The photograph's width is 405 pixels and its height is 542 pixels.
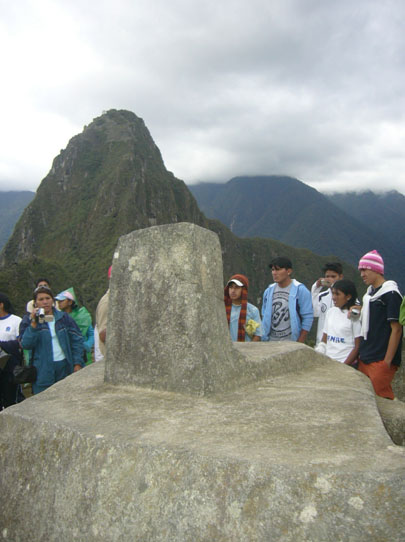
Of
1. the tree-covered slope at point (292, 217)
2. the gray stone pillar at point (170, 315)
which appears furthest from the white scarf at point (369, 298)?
the tree-covered slope at point (292, 217)

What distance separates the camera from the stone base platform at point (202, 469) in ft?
4.65

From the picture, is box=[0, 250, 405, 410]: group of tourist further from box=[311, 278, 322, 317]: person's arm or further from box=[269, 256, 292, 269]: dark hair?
box=[311, 278, 322, 317]: person's arm

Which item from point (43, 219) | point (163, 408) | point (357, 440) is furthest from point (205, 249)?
point (43, 219)

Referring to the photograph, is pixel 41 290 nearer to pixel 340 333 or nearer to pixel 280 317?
pixel 280 317

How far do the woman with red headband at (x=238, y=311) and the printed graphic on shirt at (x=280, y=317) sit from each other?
0.26 m

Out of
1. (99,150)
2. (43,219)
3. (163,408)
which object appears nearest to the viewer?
(163,408)

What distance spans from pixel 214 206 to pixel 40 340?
170530 millimetres

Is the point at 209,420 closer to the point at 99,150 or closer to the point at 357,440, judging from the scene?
the point at 357,440

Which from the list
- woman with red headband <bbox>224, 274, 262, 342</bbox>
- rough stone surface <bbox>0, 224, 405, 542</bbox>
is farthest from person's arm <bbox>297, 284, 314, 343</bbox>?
rough stone surface <bbox>0, 224, 405, 542</bbox>

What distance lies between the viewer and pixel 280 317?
4.77 metres

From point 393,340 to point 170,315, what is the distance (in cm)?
223

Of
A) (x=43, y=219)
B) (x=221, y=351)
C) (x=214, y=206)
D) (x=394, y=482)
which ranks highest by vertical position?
(x=214, y=206)

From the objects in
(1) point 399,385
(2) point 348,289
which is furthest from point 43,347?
(1) point 399,385

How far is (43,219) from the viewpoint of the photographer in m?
95.9
